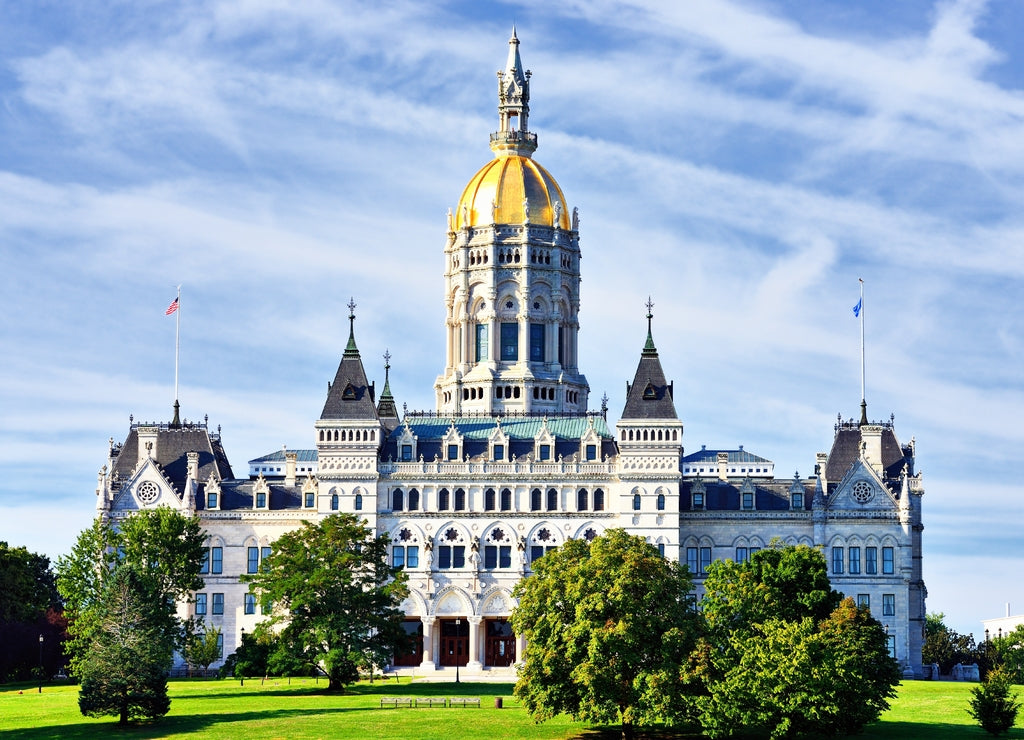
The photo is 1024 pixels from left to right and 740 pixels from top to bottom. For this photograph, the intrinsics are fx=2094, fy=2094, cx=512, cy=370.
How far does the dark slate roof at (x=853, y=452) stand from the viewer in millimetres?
154875

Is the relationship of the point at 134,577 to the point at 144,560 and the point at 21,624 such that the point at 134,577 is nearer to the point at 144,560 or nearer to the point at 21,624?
the point at 144,560

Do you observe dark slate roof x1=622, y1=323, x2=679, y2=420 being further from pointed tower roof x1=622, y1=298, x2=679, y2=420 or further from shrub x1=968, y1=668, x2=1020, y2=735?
shrub x1=968, y1=668, x2=1020, y2=735

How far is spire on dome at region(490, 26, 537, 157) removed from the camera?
17050 centimetres

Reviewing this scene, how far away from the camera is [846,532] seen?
495ft

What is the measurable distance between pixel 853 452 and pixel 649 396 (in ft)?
56.9

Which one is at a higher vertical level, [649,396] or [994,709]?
[649,396]

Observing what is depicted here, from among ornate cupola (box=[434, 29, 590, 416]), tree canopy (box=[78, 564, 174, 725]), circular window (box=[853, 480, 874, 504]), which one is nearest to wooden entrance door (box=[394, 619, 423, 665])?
ornate cupola (box=[434, 29, 590, 416])

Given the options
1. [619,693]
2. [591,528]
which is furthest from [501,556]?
[619,693]

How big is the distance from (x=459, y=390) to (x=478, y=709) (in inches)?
2055

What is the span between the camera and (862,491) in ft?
496

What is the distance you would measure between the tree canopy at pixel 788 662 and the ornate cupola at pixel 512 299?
5438 cm

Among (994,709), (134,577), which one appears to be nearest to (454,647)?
(134,577)

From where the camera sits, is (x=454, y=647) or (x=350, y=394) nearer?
(x=454, y=647)

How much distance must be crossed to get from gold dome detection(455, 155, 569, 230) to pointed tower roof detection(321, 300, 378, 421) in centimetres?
2000
